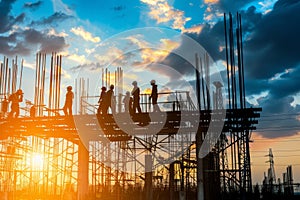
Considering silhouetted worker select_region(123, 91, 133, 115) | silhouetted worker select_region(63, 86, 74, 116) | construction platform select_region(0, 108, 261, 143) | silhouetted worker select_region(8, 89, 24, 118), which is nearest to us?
construction platform select_region(0, 108, 261, 143)

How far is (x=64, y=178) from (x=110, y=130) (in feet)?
27.1

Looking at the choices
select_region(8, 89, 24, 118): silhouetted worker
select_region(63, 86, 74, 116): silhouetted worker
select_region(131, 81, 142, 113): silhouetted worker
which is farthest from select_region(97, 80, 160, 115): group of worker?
select_region(8, 89, 24, 118): silhouetted worker

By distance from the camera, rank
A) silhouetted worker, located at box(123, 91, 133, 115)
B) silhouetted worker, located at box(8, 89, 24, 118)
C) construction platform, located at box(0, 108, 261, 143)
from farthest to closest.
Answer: silhouetted worker, located at box(8, 89, 24, 118) → silhouetted worker, located at box(123, 91, 133, 115) → construction platform, located at box(0, 108, 261, 143)

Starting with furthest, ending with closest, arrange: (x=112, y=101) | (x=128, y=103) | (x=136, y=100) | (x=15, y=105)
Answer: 1. (x=15, y=105)
2. (x=128, y=103)
3. (x=112, y=101)
4. (x=136, y=100)

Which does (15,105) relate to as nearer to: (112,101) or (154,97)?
(112,101)

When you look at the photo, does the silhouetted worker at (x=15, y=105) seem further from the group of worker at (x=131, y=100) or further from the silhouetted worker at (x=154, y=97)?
the silhouetted worker at (x=154, y=97)

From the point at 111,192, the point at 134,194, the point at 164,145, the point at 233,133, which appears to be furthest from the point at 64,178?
the point at 233,133

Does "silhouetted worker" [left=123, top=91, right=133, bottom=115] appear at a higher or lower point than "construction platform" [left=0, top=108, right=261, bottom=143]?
higher

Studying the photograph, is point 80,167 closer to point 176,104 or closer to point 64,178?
point 64,178

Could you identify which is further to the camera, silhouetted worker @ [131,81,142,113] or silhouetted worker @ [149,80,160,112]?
silhouetted worker @ [131,81,142,113]

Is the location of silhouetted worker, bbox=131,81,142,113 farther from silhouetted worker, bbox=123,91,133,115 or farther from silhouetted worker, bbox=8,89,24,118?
silhouetted worker, bbox=8,89,24,118

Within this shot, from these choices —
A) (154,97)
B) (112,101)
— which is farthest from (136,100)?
(112,101)

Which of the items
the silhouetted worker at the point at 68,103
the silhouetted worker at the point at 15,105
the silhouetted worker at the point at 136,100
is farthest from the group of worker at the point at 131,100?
the silhouetted worker at the point at 15,105

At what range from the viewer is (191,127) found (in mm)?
22219
